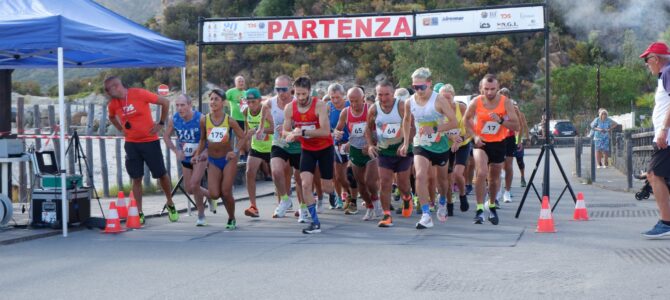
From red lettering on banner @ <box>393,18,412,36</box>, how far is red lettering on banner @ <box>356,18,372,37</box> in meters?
0.48

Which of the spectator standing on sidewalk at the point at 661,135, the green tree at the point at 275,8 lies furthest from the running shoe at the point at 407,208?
the green tree at the point at 275,8

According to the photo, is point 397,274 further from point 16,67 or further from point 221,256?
point 16,67

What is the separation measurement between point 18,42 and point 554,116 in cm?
5954

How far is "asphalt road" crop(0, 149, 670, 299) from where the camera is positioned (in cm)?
744

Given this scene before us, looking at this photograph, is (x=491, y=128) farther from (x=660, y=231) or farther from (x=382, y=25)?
(x=382, y=25)

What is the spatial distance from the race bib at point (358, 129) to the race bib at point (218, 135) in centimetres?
166

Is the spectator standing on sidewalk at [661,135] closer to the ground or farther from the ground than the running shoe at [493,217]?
farther from the ground

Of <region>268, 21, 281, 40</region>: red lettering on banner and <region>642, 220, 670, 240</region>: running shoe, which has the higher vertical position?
<region>268, 21, 281, 40</region>: red lettering on banner

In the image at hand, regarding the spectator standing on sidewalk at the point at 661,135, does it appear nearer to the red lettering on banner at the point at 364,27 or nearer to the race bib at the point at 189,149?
the race bib at the point at 189,149

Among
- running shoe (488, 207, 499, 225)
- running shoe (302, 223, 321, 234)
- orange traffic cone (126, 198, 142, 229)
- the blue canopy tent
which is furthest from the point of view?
orange traffic cone (126, 198, 142, 229)

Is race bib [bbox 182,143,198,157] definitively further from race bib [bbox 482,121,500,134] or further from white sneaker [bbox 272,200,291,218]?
race bib [bbox 482,121,500,134]

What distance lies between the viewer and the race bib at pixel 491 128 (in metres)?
12.3

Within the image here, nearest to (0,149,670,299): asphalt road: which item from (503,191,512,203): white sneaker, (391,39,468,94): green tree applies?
(503,191,512,203): white sneaker

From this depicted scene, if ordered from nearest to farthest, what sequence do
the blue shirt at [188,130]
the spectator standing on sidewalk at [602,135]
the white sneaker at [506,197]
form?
the blue shirt at [188,130], the white sneaker at [506,197], the spectator standing on sidewalk at [602,135]
